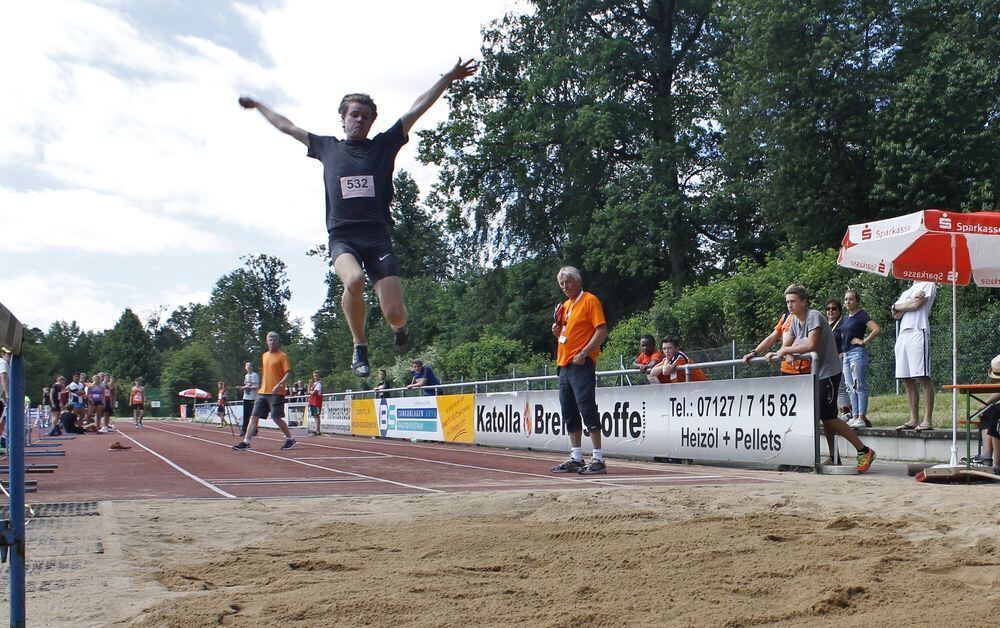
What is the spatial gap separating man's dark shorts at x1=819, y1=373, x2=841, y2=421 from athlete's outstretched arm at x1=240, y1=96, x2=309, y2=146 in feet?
20.8

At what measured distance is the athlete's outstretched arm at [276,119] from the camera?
554 cm

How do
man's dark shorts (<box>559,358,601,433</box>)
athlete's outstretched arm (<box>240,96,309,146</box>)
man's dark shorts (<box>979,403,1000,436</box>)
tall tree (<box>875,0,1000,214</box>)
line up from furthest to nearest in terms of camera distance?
tall tree (<box>875,0,1000,214</box>)
man's dark shorts (<box>559,358,601,433</box>)
man's dark shorts (<box>979,403,1000,436</box>)
athlete's outstretched arm (<box>240,96,309,146</box>)

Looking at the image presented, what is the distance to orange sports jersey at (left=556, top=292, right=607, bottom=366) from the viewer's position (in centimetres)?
956

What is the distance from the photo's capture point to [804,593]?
361cm

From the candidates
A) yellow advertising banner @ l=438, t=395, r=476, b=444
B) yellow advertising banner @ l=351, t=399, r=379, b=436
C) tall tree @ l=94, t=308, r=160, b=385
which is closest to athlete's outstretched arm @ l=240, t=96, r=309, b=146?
yellow advertising banner @ l=438, t=395, r=476, b=444

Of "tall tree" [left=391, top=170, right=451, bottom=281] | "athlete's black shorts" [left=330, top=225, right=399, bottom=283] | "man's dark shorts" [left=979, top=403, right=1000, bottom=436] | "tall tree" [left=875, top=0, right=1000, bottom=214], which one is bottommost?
"man's dark shorts" [left=979, top=403, right=1000, bottom=436]

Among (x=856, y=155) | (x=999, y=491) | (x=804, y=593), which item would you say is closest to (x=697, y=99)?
(x=856, y=155)

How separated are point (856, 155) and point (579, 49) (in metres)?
14.2

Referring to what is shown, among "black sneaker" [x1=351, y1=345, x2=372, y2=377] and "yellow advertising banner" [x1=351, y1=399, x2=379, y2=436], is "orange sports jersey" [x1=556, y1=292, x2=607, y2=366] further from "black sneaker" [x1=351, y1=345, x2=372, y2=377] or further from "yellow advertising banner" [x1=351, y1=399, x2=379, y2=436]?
"yellow advertising banner" [x1=351, y1=399, x2=379, y2=436]

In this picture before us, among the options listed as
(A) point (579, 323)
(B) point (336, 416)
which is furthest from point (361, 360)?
(B) point (336, 416)

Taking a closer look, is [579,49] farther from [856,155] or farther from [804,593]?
[804,593]

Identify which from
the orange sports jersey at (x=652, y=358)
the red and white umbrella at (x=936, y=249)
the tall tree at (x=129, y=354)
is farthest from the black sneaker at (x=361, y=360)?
the tall tree at (x=129, y=354)

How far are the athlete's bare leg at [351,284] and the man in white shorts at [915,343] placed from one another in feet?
24.5

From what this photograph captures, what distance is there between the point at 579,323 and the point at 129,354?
12627 centimetres
